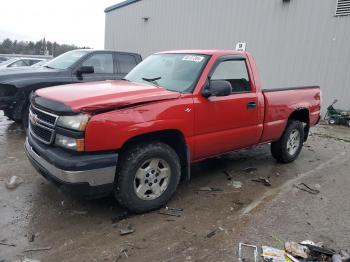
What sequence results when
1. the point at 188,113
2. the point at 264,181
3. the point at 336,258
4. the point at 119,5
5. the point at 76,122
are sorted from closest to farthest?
the point at 336,258 < the point at 76,122 < the point at 188,113 < the point at 264,181 < the point at 119,5

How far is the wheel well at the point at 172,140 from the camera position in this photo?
12.6 feet

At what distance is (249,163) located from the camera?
6.01 meters

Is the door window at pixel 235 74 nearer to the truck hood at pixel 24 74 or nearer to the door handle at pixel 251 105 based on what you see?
the door handle at pixel 251 105

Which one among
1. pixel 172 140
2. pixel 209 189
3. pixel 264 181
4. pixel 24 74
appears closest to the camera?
pixel 172 140

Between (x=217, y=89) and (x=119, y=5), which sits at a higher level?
(x=119, y=5)

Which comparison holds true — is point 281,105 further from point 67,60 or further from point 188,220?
point 67,60

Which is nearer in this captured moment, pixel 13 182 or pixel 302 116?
pixel 13 182

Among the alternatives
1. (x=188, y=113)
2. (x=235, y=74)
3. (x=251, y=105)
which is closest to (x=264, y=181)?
(x=251, y=105)

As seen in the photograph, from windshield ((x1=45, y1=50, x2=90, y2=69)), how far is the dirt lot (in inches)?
115

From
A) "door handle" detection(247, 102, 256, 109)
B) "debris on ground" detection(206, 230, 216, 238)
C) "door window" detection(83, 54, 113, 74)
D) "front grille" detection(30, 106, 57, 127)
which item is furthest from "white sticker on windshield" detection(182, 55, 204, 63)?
"door window" detection(83, 54, 113, 74)

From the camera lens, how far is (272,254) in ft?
10.5

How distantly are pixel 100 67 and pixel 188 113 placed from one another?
15.4 feet

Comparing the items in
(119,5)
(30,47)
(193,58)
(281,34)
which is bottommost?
(193,58)

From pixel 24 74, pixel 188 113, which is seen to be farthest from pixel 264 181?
pixel 24 74
